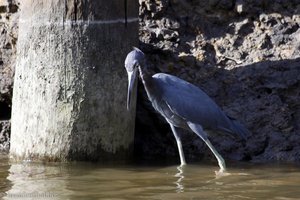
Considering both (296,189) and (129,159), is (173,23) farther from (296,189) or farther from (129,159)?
(296,189)

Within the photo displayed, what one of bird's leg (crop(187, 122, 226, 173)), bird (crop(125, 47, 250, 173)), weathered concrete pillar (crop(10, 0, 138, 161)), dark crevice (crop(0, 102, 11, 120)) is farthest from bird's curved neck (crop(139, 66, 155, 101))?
dark crevice (crop(0, 102, 11, 120))

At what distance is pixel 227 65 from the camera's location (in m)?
8.30

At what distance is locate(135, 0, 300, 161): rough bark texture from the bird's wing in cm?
49

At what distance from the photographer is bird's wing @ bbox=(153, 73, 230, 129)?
7.31 meters

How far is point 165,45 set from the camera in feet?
27.6

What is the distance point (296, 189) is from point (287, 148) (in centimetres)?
145

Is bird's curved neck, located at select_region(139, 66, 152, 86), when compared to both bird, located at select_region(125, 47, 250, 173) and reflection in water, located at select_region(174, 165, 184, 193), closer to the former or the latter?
bird, located at select_region(125, 47, 250, 173)

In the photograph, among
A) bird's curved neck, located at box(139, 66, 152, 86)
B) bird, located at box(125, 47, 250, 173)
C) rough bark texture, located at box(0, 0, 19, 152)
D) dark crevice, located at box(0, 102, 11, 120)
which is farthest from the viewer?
dark crevice, located at box(0, 102, 11, 120)

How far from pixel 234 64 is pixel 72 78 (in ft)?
6.10

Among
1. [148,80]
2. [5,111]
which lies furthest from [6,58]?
[148,80]

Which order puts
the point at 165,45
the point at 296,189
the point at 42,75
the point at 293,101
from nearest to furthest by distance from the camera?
the point at 296,189
the point at 42,75
the point at 293,101
the point at 165,45

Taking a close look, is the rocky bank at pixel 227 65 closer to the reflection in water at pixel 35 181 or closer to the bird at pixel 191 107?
the bird at pixel 191 107

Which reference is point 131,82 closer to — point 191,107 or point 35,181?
point 191,107

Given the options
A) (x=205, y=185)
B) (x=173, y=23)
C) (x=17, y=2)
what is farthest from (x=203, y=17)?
(x=205, y=185)
